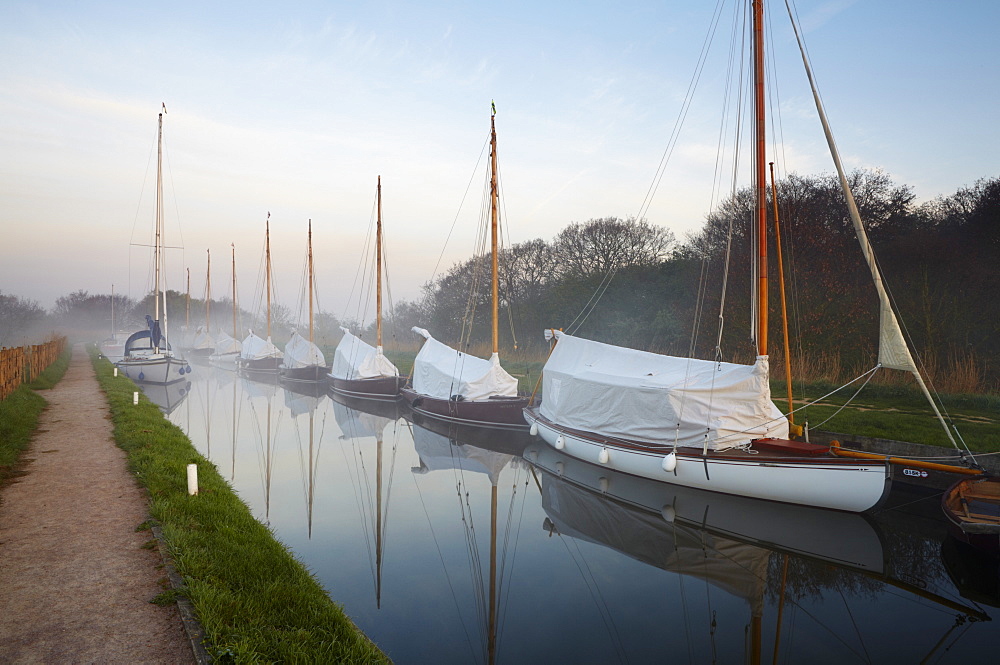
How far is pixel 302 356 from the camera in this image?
109ft

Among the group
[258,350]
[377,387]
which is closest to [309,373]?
[377,387]

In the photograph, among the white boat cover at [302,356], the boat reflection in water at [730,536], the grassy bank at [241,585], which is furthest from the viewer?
the white boat cover at [302,356]

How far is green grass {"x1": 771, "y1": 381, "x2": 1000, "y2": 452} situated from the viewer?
12.0 metres

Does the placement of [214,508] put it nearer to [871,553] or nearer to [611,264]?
[871,553]

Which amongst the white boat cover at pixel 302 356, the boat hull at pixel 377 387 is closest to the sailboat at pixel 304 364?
the white boat cover at pixel 302 356

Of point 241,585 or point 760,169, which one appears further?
point 760,169

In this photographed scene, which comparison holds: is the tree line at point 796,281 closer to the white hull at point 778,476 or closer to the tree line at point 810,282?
the tree line at point 810,282

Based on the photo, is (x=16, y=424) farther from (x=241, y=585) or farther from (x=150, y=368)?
(x=150, y=368)

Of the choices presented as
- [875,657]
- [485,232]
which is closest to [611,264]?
[485,232]

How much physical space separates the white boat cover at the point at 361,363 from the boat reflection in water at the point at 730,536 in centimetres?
1531

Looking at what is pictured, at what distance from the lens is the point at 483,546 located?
30.0 ft

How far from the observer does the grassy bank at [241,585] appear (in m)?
4.71

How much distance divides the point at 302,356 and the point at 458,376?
1658 cm

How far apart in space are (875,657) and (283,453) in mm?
13664
